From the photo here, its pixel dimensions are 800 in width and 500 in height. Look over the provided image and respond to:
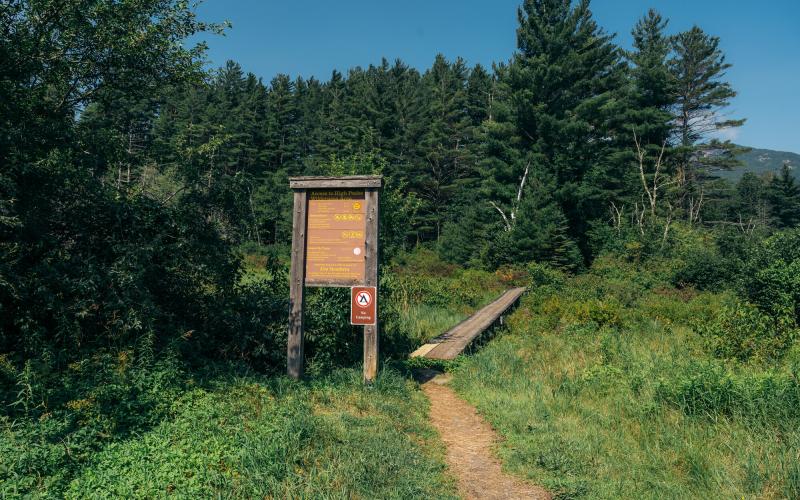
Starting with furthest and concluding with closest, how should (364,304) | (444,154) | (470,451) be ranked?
(444,154) → (364,304) → (470,451)

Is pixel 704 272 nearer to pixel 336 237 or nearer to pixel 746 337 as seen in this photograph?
pixel 746 337

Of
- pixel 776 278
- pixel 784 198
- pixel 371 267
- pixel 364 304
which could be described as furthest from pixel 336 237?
pixel 784 198

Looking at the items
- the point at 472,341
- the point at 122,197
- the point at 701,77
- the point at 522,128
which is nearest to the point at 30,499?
the point at 122,197

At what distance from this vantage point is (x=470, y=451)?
5457mm

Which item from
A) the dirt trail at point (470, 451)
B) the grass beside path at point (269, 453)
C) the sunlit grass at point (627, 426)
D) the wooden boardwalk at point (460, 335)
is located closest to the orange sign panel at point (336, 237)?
the grass beside path at point (269, 453)

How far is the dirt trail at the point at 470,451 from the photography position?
14.6 ft

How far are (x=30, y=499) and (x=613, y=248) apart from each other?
100 ft

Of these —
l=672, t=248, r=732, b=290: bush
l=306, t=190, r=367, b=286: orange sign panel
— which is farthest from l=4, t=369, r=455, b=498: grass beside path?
l=672, t=248, r=732, b=290: bush

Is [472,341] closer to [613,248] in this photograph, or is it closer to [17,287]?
[17,287]

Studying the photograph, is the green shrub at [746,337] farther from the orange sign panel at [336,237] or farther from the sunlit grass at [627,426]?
the orange sign panel at [336,237]

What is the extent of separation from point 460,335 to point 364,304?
4780 millimetres

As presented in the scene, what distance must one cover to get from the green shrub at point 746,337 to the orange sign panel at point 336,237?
6.48m

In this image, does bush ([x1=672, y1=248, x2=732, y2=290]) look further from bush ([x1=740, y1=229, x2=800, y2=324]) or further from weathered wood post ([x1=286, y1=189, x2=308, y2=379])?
weathered wood post ([x1=286, y1=189, x2=308, y2=379])

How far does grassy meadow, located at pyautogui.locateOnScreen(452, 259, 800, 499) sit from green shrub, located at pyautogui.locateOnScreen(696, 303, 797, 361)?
192 millimetres
